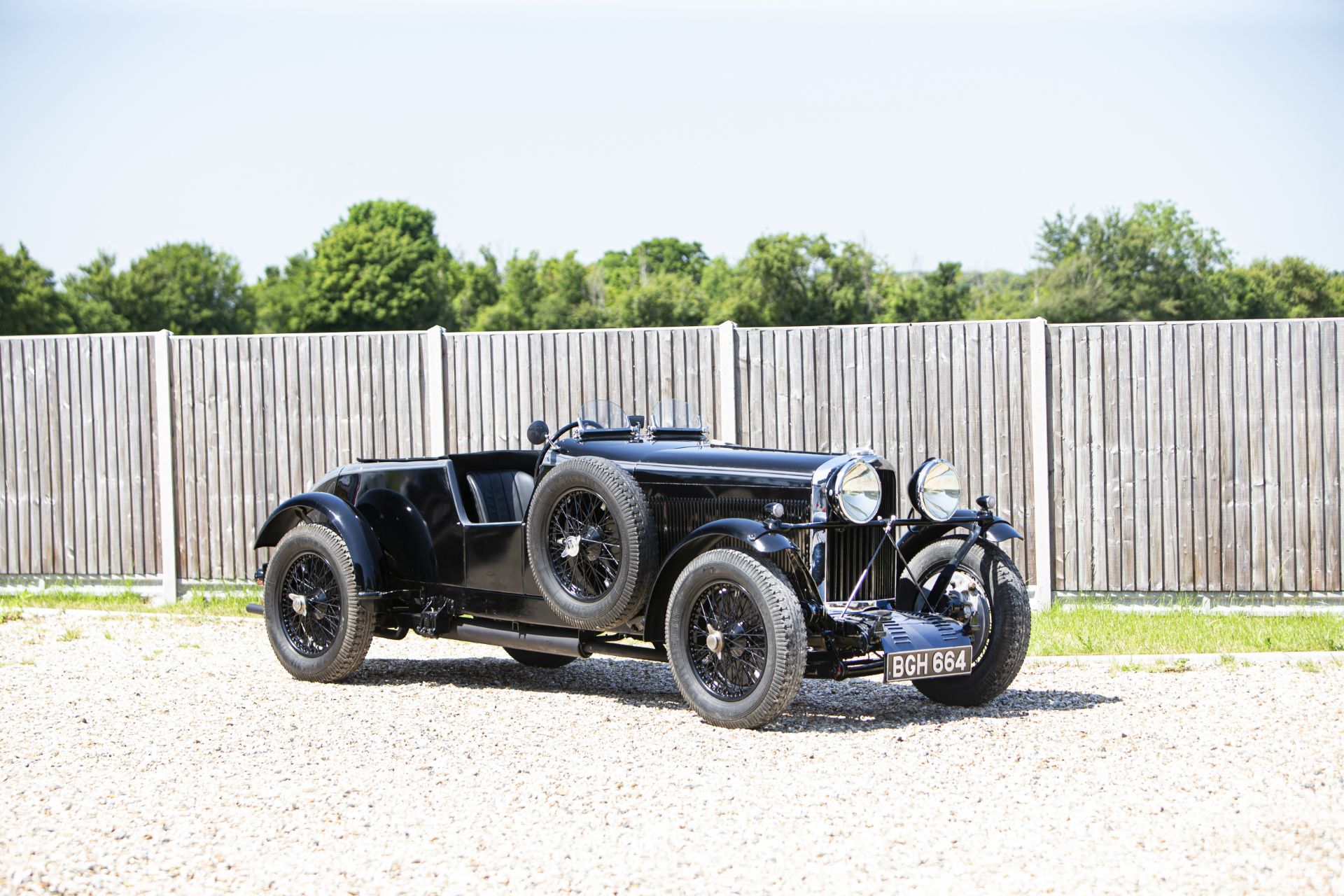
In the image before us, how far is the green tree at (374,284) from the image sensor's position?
81.8 metres

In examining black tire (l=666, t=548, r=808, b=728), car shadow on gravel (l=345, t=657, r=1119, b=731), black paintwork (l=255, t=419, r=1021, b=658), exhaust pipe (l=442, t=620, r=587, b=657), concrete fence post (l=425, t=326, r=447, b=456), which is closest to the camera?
black tire (l=666, t=548, r=808, b=728)

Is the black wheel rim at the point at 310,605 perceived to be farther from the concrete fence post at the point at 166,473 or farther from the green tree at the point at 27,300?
the green tree at the point at 27,300

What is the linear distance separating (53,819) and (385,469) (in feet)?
11.0

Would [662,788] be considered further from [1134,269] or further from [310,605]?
[1134,269]

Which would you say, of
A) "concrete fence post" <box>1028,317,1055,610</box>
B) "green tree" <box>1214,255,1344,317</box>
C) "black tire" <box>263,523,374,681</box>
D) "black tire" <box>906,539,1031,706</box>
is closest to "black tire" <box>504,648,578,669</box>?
"black tire" <box>263,523,374,681</box>

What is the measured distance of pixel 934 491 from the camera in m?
6.42

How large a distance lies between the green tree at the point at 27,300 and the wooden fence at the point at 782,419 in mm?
51508

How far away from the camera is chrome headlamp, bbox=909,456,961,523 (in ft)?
21.0

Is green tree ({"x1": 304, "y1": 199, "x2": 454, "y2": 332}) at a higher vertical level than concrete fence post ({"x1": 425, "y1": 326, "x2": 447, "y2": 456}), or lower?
higher

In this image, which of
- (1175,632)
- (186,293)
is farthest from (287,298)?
(1175,632)

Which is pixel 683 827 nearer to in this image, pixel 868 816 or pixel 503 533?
pixel 868 816

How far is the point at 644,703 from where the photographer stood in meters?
6.73

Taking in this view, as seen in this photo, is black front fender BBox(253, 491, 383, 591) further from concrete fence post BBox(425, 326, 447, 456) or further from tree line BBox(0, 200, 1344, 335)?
tree line BBox(0, 200, 1344, 335)

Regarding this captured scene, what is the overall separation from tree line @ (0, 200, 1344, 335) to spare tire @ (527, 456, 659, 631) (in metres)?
46.9
